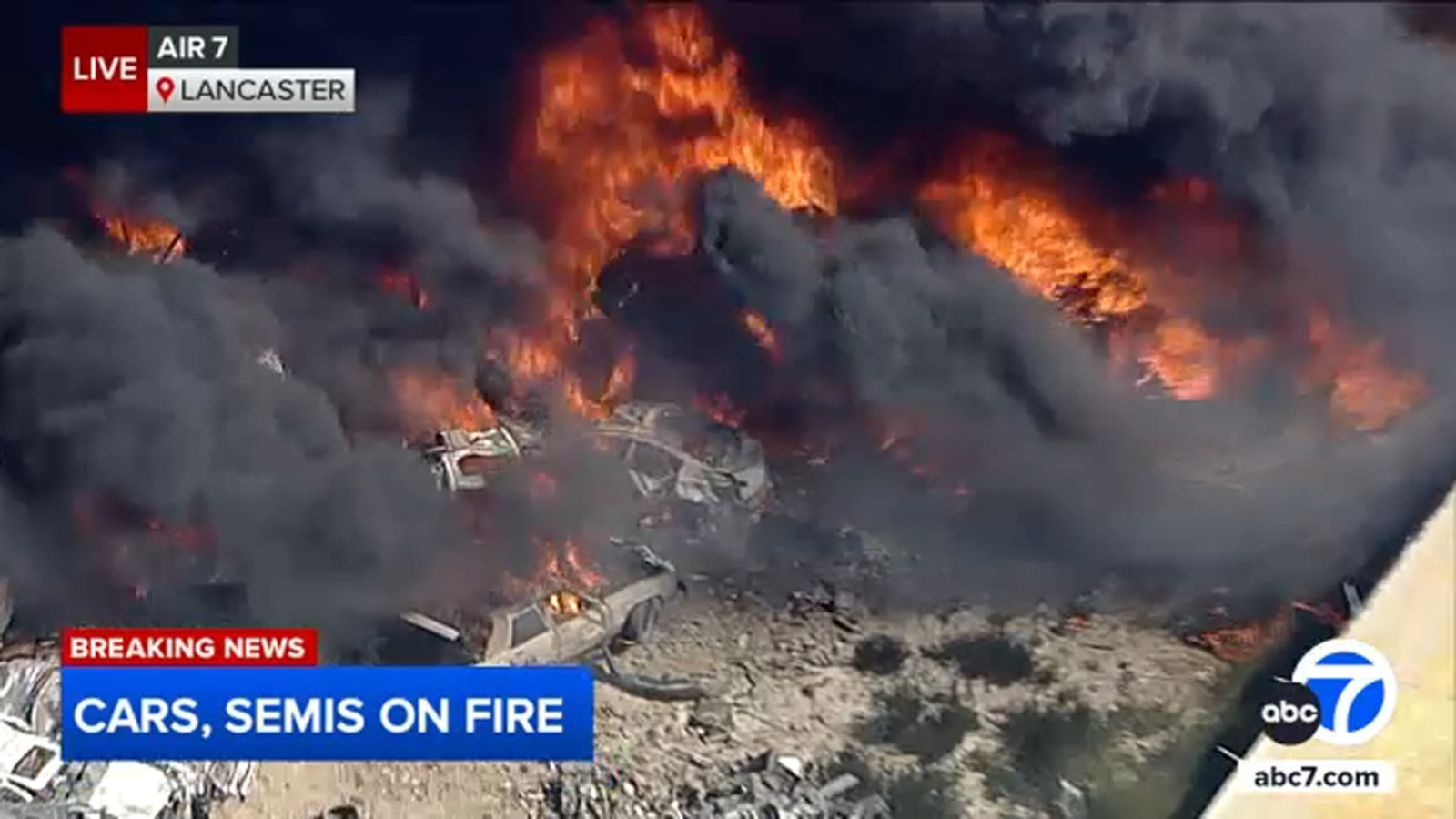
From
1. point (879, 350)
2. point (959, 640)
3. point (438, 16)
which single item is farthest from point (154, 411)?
point (959, 640)

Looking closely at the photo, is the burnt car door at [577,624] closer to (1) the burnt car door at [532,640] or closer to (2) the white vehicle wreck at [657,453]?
(1) the burnt car door at [532,640]

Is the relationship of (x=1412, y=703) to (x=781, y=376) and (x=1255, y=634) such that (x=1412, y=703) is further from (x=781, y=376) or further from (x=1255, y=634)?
(x=781, y=376)

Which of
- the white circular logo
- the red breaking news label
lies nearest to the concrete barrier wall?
the white circular logo

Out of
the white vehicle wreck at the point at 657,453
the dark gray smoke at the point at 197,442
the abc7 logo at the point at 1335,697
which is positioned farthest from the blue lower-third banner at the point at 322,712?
the abc7 logo at the point at 1335,697

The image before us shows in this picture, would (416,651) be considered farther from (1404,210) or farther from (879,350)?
(1404,210)

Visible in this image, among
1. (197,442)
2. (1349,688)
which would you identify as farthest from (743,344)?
(1349,688)
